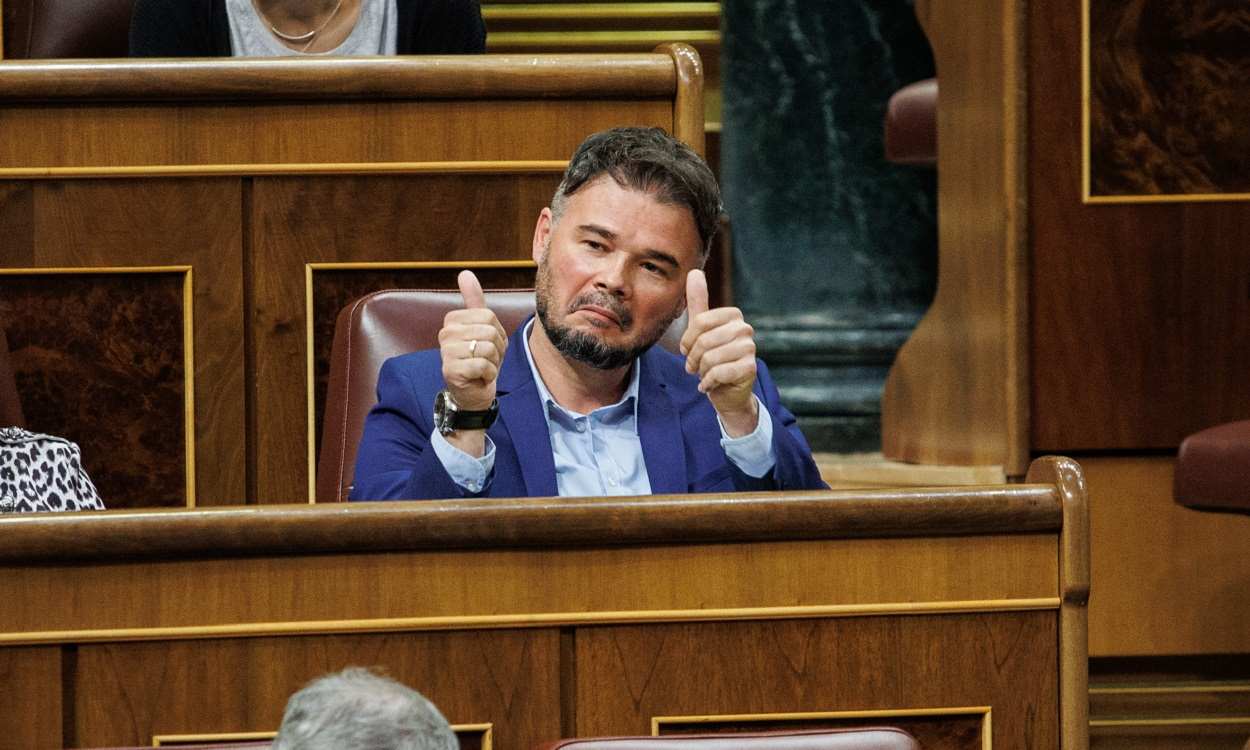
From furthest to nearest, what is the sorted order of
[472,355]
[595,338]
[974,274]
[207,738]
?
[974,274], [595,338], [472,355], [207,738]

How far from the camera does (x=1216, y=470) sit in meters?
1.38

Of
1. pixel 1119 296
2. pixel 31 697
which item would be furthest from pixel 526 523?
pixel 1119 296

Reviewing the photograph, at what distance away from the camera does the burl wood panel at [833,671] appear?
0.87 m

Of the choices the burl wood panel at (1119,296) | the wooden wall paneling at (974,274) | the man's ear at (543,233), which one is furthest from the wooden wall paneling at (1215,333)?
the man's ear at (543,233)

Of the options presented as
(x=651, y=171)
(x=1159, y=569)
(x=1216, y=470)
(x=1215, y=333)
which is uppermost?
(x=651, y=171)

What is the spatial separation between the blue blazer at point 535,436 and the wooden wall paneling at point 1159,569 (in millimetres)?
550

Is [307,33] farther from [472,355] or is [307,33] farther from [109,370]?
[472,355]

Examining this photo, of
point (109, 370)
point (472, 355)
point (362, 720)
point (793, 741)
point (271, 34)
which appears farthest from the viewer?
point (271, 34)

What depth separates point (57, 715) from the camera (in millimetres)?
836

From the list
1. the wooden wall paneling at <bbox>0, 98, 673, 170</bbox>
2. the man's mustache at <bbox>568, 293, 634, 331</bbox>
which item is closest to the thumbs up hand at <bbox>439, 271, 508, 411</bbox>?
the man's mustache at <bbox>568, 293, 634, 331</bbox>

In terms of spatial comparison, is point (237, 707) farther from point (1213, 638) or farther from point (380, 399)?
point (1213, 638)

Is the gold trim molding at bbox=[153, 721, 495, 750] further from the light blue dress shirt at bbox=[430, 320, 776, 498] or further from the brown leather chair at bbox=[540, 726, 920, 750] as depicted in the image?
the light blue dress shirt at bbox=[430, 320, 776, 498]

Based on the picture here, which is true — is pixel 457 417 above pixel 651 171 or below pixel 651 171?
below

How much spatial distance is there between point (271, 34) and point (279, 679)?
78cm
